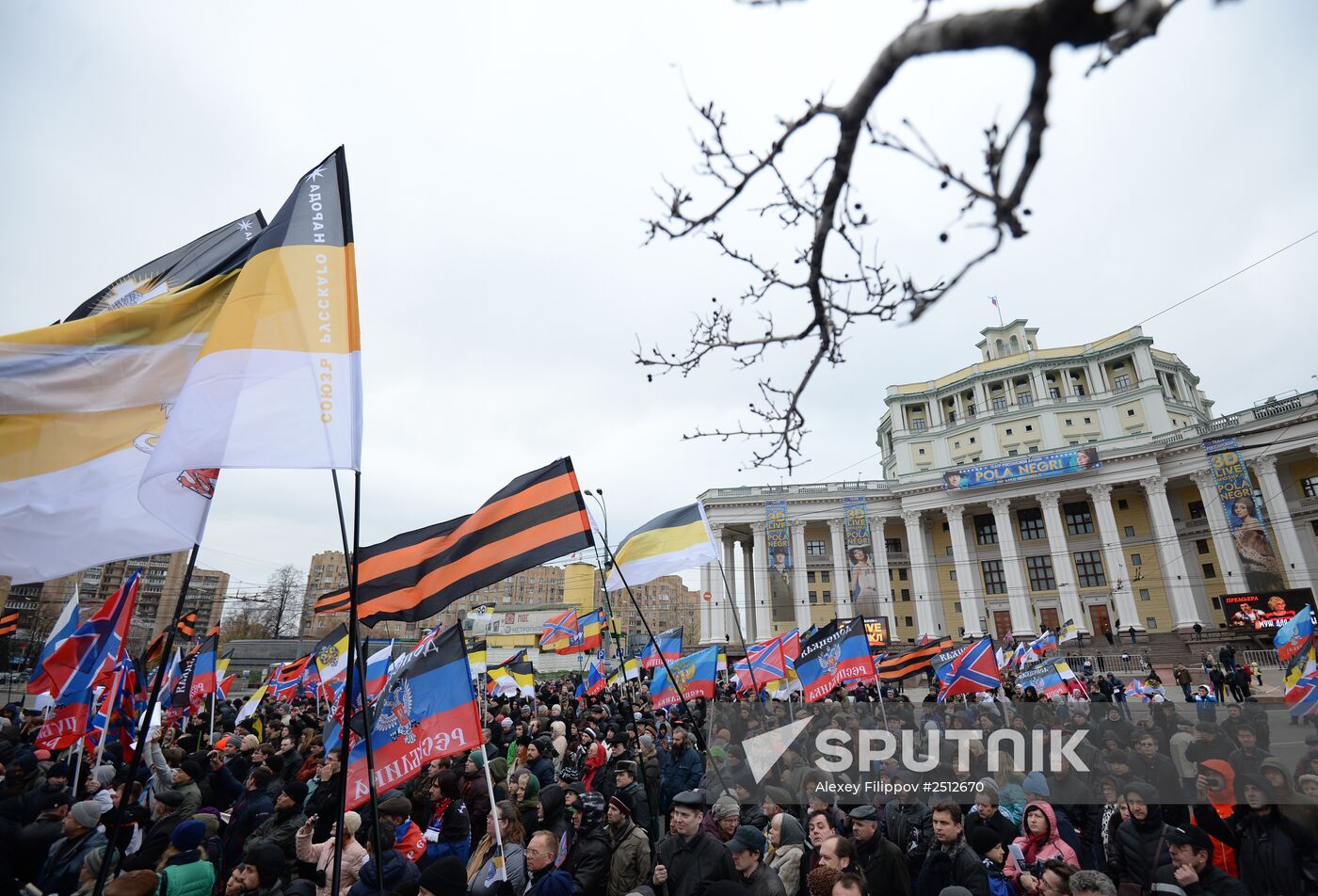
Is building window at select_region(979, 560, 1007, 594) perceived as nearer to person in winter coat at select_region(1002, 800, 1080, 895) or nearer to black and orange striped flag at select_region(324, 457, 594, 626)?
person in winter coat at select_region(1002, 800, 1080, 895)

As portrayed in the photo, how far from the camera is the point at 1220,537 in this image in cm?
4225

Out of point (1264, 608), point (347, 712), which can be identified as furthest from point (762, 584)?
point (347, 712)

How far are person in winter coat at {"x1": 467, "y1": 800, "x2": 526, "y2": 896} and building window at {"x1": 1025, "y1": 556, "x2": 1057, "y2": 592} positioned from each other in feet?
180

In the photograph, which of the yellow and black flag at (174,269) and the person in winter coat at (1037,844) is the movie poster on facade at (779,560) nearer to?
the person in winter coat at (1037,844)

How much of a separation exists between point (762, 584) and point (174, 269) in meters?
55.5

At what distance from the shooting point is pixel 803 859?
5723 mm

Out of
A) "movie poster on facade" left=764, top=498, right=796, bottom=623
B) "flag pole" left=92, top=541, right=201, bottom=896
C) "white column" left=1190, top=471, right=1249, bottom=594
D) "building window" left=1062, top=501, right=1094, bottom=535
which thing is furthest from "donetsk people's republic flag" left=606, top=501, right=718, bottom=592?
"building window" left=1062, top=501, right=1094, bottom=535

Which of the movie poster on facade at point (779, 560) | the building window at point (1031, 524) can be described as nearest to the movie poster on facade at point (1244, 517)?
the building window at point (1031, 524)

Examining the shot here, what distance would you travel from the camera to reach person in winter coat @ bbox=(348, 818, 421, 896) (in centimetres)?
→ 423

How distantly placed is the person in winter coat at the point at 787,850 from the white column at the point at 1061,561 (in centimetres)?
5022

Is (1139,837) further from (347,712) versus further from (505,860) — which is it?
(347,712)

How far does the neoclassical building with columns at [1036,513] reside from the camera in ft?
139

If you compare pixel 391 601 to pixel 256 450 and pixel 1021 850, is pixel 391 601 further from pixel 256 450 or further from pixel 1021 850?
pixel 1021 850

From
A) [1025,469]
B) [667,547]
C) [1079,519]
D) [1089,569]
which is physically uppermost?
[1025,469]
